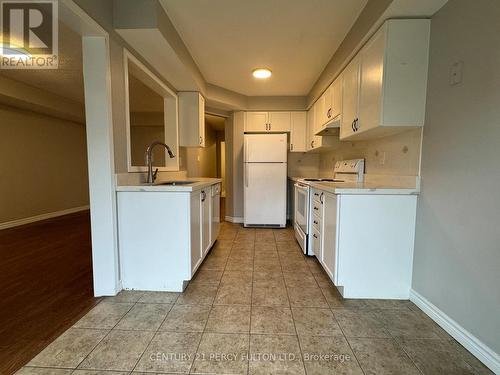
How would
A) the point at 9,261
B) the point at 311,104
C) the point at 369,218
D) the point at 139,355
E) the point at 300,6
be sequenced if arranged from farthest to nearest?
the point at 311,104, the point at 9,261, the point at 300,6, the point at 369,218, the point at 139,355

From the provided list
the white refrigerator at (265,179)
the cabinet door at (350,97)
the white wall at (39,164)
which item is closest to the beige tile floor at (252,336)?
the cabinet door at (350,97)

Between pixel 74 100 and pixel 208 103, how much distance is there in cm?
273

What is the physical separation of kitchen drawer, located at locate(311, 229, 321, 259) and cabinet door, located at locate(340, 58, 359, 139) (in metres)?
1.08

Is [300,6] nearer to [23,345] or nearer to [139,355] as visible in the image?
[139,355]

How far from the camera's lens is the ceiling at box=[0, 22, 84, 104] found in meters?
2.41

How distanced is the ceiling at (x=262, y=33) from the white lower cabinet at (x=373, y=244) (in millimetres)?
1623

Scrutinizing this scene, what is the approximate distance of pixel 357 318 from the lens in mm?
1623

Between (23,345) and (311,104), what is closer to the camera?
(23,345)

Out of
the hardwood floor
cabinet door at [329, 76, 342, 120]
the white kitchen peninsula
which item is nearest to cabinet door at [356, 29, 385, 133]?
cabinet door at [329, 76, 342, 120]

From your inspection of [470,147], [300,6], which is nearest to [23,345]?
[470,147]

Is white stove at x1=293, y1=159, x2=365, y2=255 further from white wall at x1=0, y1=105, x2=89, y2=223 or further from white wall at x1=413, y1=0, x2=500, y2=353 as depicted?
white wall at x1=0, y1=105, x2=89, y2=223

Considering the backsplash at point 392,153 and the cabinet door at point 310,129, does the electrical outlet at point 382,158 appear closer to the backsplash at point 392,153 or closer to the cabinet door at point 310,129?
the backsplash at point 392,153

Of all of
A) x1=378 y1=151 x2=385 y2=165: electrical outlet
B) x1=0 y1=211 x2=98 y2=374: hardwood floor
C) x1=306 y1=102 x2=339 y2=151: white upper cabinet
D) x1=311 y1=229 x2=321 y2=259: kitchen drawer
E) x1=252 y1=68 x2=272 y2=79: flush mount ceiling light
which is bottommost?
x1=0 y1=211 x2=98 y2=374: hardwood floor

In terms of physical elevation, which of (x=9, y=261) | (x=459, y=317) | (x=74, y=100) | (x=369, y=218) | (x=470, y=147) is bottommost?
(x=9, y=261)
